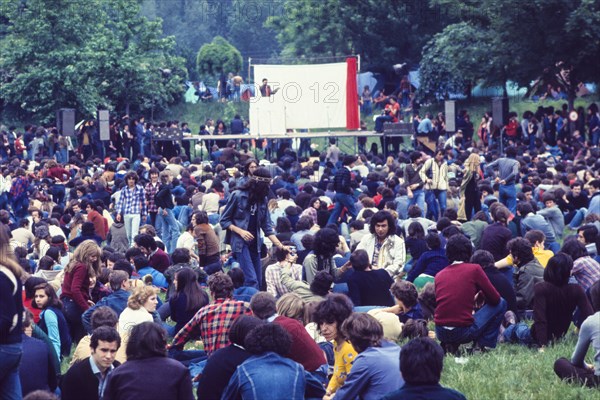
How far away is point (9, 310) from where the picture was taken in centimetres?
742

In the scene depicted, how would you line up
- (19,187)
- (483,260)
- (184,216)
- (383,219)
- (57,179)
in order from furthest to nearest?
(57,179) → (19,187) → (184,216) → (383,219) → (483,260)

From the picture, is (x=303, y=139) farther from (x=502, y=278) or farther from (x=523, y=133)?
→ (x=502, y=278)

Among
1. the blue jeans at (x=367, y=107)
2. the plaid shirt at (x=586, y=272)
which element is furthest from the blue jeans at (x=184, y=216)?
the blue jeans at (x=367, y=107)

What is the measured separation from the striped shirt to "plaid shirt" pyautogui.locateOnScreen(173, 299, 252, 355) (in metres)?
12.7

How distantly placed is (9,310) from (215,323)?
3.05 metres

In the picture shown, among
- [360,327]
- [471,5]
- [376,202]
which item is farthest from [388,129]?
[360,327]

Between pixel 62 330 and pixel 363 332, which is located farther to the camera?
pixel 62 330

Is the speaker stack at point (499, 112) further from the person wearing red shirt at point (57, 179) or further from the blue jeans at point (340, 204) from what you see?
the blue jeans at point (340, 204)

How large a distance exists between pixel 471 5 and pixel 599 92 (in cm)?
565

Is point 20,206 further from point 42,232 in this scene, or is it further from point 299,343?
point 299,343

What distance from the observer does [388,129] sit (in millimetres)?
35531

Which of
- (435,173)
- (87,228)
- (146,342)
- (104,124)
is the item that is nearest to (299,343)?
(146,342)

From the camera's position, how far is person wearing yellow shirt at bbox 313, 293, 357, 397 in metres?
9.43

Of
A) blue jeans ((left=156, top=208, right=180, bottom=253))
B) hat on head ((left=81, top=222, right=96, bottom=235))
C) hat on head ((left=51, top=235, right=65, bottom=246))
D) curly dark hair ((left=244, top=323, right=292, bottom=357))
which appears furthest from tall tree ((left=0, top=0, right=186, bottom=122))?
curly dark hair ((left=244, top=323, right=292, bottom=357))
